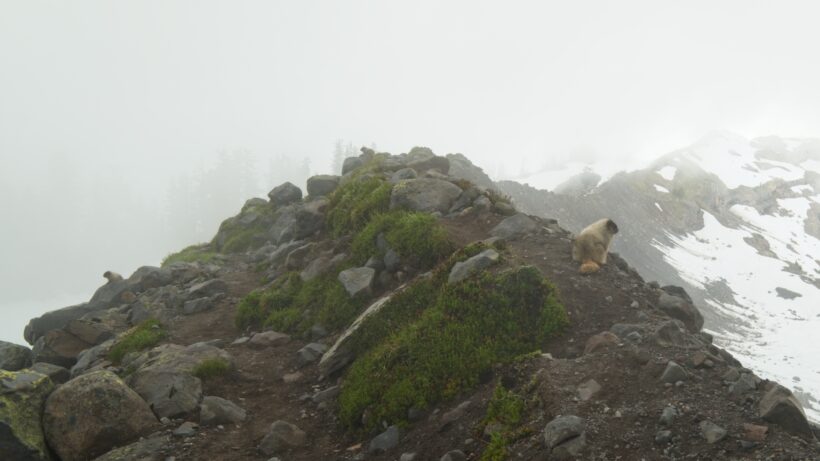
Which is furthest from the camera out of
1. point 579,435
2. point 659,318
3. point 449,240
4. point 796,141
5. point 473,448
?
point 796,141

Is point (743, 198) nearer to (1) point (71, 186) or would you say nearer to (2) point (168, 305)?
(2) point (168, 305)

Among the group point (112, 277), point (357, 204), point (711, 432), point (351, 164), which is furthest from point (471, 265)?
point (351, 164)

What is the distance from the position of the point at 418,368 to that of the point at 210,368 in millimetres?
4372

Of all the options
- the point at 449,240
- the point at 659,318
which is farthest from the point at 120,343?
the point at 659,318

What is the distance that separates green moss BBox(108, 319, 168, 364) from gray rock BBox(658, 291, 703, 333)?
450 inches

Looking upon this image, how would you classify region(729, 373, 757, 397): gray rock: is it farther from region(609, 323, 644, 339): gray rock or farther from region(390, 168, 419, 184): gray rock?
region(390, 168, 419, 184): gray rock

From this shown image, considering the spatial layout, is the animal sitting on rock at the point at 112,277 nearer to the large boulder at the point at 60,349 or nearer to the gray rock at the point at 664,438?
the large boulder at the point at 60,349

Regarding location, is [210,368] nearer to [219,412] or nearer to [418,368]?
[219,412]

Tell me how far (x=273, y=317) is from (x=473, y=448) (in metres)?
7.16

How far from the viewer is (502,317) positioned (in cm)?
875

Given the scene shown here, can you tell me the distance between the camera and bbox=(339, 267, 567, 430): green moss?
25.9 ft

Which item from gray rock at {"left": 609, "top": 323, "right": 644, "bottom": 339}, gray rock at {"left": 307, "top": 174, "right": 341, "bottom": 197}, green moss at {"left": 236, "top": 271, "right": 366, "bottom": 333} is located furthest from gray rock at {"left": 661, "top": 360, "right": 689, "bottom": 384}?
gray rock at {"left": 307, "top": 174, "right": 341, "bottom": 197}

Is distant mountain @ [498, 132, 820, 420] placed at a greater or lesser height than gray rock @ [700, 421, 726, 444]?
lesser

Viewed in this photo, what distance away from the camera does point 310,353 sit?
10.4 meters
